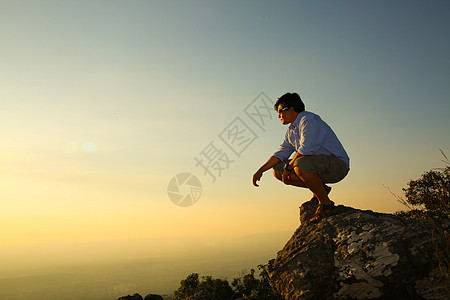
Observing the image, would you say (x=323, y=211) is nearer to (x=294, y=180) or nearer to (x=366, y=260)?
(x=294, y=180)

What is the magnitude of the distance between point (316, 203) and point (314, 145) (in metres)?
1.55

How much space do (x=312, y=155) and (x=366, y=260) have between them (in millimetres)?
1873

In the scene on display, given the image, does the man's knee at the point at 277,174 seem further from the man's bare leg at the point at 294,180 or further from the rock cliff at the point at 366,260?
the rock cliff at the point at 366,260

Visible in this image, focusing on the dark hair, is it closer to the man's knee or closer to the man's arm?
the man's arm

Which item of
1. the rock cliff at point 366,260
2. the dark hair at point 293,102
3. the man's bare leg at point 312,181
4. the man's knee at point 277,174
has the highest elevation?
the dark hair at point 293,102

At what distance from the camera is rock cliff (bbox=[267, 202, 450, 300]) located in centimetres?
407

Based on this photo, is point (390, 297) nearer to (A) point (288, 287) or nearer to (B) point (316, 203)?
(A) point (288, 287)

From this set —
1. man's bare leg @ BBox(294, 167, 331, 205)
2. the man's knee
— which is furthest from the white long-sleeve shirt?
the man's knee

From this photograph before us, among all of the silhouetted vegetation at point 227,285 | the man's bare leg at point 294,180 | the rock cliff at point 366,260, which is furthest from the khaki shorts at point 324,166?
the silhouetted vegetation at point 227,285

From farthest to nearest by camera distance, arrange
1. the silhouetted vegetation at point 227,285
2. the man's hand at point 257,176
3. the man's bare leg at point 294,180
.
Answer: the silhouetted vegetation at point 227,285, the man's hand at point 257,176, the man's bare leg at point 294,180

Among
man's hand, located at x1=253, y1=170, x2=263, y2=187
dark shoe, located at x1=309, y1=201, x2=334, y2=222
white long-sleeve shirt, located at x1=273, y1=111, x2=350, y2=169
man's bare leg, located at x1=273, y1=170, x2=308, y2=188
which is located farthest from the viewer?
man's hand, located at x1=253, y1=170, x2=263, y2=187

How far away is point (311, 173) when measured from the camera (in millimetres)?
5117

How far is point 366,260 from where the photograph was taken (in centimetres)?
435

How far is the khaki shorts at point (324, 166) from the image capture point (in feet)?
16.9
